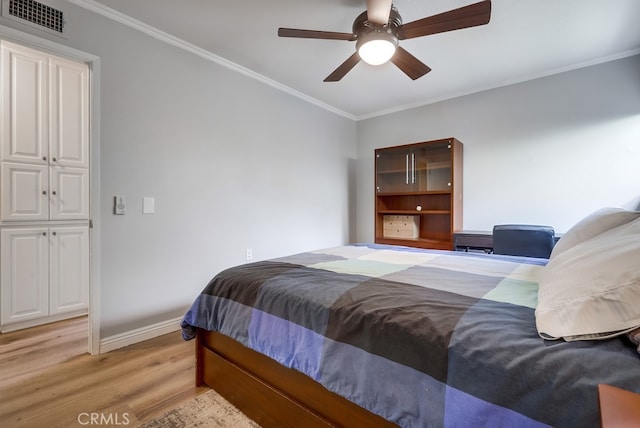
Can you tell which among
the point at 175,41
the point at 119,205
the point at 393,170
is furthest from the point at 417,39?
the point at 119,205

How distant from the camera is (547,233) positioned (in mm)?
2418

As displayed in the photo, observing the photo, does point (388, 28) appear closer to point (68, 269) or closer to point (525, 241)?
Answer: point (525, 241)

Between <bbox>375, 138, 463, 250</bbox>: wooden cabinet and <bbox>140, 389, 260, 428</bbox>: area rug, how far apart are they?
8.86 feet

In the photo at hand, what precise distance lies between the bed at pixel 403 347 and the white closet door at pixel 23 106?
2304 millimetres

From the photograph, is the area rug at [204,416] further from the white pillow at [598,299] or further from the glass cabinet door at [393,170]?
the glass cabinet door at [393,170]

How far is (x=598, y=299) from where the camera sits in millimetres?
719

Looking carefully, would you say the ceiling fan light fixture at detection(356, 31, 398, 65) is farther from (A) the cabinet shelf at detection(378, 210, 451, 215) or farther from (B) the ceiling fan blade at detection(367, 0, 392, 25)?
(A) the cabinet shelf at detection(378, 210, 451, 215)

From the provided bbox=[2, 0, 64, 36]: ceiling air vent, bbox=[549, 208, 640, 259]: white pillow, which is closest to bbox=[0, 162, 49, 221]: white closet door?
bbox=[2, 0, 64, 36]: ceiling air vent

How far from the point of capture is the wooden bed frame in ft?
3.38

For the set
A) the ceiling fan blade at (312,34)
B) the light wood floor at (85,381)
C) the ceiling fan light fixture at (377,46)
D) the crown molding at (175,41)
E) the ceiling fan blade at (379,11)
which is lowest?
the light wood floor at (85,381)

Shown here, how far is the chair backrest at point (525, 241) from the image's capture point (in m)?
2.42

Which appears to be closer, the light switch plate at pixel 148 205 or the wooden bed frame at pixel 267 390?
the wooden bed frame at pixel 267 390

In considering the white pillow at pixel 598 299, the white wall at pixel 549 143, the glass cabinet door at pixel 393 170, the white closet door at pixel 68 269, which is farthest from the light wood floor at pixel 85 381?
the white wall at pixel 549 143

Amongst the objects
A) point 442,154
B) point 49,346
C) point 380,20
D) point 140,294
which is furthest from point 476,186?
point 49,346
